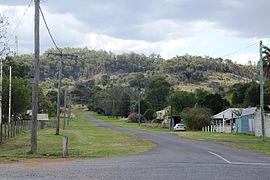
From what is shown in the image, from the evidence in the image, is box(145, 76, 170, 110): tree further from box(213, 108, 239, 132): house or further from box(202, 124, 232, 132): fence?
box(202, 124, 232, 132): fence

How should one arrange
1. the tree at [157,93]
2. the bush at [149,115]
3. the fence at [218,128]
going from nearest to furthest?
the fence at [218,128] < the bush at [149,115] < the tree at [157,93]

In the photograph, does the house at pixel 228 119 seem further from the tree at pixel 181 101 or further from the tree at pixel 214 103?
the tree at pixel 181 101

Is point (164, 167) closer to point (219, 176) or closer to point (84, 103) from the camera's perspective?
point (219, 176)

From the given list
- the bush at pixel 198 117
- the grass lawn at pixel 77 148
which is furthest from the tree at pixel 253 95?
the grass lawn at pixel 77 148

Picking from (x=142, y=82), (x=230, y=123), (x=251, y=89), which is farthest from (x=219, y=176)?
(x=142, y=82)

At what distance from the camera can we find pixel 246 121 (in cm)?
6675

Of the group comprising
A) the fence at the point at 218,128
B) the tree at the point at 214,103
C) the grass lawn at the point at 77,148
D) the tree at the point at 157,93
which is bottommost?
the fence at the point at 218,128

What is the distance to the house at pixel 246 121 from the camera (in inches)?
2500

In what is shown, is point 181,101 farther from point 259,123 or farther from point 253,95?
point 259,123

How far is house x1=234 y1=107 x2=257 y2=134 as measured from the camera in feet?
208

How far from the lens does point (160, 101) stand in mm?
145750

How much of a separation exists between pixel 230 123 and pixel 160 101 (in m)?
68.3

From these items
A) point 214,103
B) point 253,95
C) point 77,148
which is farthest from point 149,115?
point 77,148

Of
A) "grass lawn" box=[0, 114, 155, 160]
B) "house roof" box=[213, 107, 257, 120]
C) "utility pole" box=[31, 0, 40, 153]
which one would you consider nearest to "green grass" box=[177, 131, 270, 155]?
"grass lawn" box=[0, 114, 155, 160]
